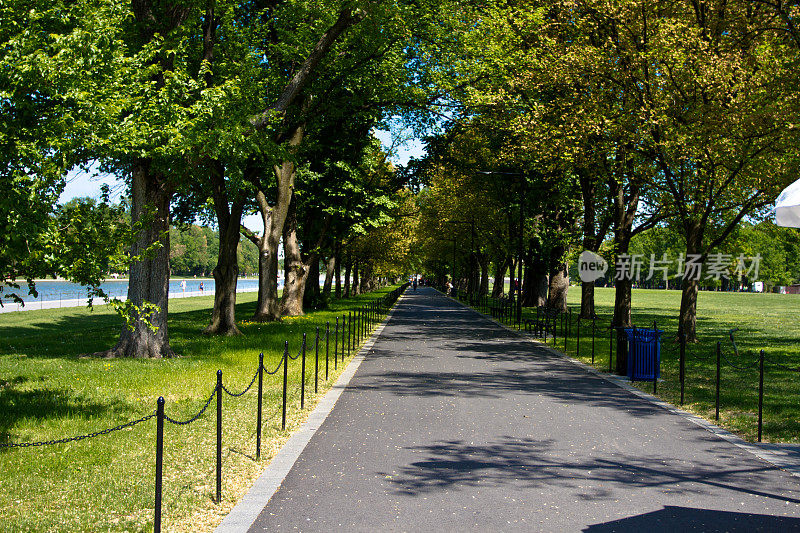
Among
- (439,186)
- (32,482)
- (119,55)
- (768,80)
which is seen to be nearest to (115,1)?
(119,55)

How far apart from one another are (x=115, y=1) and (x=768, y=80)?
1604cm

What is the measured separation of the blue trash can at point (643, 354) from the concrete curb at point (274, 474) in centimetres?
631

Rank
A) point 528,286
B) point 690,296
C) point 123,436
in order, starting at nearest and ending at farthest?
point 123,436, point 690,296, point 528,286

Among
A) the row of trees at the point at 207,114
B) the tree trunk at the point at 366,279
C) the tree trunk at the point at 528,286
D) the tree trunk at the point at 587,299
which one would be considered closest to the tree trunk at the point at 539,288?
the tree trunk at the point at 528,286

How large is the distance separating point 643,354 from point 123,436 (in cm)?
1018

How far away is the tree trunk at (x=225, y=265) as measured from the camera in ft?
71.5

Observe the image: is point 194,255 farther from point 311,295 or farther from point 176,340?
point 176,340

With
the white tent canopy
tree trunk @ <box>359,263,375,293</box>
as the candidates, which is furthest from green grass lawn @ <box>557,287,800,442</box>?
tree trunk @ <box>359,263,375,293</box>

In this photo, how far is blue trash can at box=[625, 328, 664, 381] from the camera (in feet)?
46.4

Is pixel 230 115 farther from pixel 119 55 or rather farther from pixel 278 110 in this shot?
pixel 119 55

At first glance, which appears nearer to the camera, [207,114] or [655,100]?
[207,114]

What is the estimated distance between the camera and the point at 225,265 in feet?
74.5

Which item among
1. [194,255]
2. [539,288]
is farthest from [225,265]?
[194,255]

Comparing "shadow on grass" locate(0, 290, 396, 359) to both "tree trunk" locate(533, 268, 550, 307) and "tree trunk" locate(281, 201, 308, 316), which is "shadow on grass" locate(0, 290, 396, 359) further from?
"tree trunk" locate(533, 268, 550, 307)
